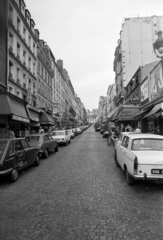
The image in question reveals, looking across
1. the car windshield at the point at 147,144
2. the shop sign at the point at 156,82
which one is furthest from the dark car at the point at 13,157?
the shop sign at the point at 156,82

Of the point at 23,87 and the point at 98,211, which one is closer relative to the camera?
the point at 98,211

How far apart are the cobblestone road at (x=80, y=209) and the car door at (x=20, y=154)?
0.68 metres

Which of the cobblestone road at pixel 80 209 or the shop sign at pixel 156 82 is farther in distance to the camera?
the shop sign at pixel 156 82

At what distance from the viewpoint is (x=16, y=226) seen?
11.9 feet

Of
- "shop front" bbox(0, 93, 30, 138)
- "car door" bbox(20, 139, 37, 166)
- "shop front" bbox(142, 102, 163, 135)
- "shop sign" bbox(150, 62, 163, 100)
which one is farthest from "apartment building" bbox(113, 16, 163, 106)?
"car door" bbox(20, 139, 37, 166)

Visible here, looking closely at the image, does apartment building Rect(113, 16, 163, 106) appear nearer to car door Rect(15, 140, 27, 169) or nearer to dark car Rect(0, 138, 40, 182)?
dark car Rect(0, 138, 40, 182)

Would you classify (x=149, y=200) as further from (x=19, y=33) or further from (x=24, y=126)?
(x=19, y=33)

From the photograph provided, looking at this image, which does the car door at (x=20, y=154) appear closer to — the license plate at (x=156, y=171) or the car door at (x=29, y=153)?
the car door at (x=29, y=153)

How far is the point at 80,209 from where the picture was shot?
436 cm

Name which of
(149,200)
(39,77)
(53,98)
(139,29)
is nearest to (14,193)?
(149,200)

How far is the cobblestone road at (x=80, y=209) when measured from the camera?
337 centimetres

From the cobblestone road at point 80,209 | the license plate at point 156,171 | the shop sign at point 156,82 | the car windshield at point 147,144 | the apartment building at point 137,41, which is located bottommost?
the cobblestone road at point 80,209

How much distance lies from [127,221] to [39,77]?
1261 inches

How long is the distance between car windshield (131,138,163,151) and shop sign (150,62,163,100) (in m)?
9.70
